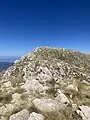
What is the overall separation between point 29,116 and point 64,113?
2.18 meters

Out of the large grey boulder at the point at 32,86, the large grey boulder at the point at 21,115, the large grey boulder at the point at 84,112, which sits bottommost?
the large grey boulder at the point at 21,115

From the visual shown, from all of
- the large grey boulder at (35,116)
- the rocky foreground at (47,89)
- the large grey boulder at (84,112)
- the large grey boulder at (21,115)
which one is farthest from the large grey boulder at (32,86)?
the large grey boulder at (84,112)

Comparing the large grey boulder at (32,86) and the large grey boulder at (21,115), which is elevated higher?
the large grey boulder at (32,86)

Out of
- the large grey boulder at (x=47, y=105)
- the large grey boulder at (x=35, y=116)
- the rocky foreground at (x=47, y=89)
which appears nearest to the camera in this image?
the large grey boulder at (x=35, y=116)

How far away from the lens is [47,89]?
13672 mm

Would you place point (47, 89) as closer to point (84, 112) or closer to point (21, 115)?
point (84, 112)

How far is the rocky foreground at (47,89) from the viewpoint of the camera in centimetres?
1038

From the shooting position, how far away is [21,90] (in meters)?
13.5

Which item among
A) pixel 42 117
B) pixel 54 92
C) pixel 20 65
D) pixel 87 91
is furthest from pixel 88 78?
pixel 42 117

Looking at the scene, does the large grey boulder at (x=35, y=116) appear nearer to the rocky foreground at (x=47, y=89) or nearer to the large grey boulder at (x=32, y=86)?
the rocky foreground at (x=47, y=89)

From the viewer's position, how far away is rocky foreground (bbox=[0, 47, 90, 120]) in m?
10.4

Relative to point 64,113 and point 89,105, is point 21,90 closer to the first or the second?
point 64,113

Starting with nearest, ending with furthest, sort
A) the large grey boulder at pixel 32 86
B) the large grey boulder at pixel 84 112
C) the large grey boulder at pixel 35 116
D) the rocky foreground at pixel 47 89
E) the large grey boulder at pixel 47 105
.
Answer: the large grey boulder at pixel 35 116 < the large grey boulder at pixel 84 112 < the rocky foreground at pixel 47 89 < the large grey boulder at pixel 47 105 < the large grey boulder at pixel 32 86

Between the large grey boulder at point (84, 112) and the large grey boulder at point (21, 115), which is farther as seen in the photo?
the large grey boulder at point (84, 112)
